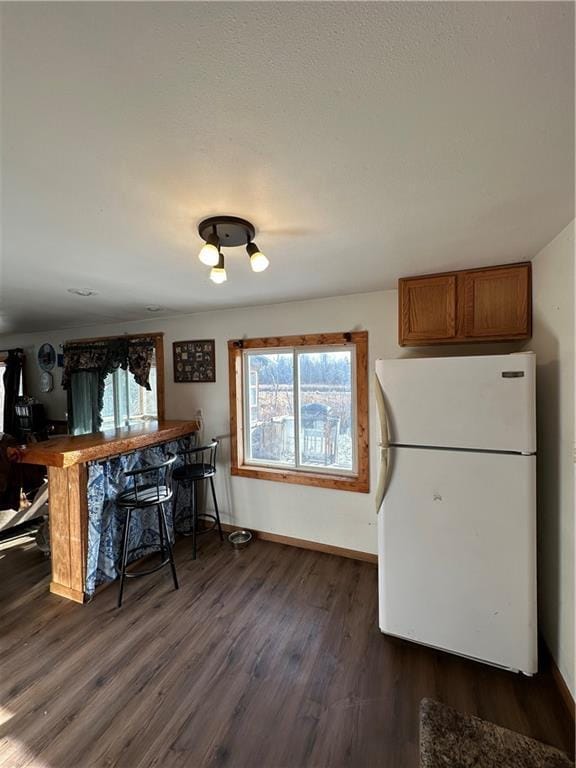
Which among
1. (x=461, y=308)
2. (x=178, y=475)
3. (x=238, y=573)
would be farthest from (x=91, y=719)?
(x=461, y=308)

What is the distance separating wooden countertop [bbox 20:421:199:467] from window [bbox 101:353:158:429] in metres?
0.85

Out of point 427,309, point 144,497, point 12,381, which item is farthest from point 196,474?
point 12,381

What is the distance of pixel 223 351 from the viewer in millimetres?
3344

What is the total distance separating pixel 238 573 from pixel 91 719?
1.24 meters

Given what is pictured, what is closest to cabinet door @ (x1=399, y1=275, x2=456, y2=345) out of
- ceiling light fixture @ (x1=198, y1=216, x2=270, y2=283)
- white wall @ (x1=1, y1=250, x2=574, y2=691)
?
white wall @ (x1=1, y1=250, x2=574, y2=691)

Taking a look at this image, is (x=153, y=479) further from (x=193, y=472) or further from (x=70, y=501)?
(x=70, y=501)

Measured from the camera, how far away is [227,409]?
3348 mm

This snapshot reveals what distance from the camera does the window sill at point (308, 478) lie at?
109 inches

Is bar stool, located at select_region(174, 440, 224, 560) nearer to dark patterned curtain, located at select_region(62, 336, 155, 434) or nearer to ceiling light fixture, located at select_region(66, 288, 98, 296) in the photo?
dark patterned curtain, located at select_region(62, 336, 155, 434)

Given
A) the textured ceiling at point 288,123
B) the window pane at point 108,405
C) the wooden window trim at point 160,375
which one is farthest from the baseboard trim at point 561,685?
the window pane at point 108,405

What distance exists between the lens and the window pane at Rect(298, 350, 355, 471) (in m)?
2.89

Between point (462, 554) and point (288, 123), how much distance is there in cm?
209

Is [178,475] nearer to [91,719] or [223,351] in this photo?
[223,351]

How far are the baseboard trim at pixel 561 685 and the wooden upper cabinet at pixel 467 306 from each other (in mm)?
1818
